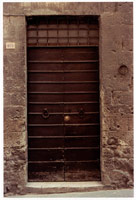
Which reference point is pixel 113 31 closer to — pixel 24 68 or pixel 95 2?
pixel 95 2

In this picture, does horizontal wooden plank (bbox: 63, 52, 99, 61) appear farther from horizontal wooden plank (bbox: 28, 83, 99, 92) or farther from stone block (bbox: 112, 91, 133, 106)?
stone block (bbox: 112, 91, 133, 106)

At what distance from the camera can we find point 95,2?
4.88 m

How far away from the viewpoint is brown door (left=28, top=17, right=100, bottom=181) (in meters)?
5.07

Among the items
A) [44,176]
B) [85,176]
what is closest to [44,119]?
[44,176]

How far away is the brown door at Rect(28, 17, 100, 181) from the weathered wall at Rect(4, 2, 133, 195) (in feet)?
0.76

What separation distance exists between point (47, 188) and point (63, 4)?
362 centimetres

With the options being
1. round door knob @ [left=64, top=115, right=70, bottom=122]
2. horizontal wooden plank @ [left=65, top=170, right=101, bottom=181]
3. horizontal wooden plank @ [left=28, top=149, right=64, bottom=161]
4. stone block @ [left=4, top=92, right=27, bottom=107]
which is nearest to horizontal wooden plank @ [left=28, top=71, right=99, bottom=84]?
stone block @ [left=4, top=92, right=27, bottom=107]

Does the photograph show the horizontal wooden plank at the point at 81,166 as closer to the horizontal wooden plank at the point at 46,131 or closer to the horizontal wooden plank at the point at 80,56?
the horizontal wooden plank at the point at 46,131

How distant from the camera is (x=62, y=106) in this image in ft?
16.7

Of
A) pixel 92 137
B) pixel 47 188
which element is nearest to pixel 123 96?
pixel 92 137

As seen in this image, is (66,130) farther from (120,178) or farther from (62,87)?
(120,178)

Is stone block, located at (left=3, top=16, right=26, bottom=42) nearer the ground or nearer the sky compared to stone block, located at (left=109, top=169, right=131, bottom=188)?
nearer the sky

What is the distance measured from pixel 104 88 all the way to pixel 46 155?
70.8 inches

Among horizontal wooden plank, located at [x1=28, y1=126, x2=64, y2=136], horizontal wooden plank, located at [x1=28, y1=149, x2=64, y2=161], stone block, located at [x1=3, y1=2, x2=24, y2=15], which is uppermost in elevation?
stone block, located at [x1=3, y1=2, x2=24, y2=15]
